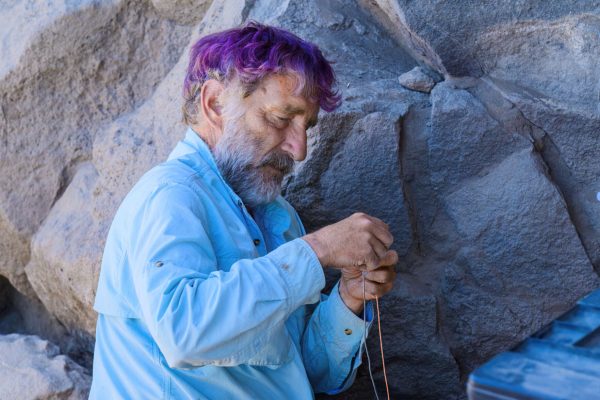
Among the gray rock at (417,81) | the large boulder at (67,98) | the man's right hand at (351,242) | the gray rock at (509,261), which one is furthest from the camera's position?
the large boulder at (67,98)

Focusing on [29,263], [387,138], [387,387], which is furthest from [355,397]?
[29,263]

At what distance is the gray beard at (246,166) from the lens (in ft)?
7.74

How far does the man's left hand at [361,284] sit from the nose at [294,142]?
1.02ft

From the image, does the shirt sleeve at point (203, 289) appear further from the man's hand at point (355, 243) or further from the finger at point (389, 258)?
the finger at point (389, 258)

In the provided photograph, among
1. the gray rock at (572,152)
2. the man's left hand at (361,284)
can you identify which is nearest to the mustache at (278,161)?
the man's left hand at (361,284)

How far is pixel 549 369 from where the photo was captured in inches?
59.7

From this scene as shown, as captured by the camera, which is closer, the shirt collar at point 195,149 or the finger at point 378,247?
the finger at point 378,247

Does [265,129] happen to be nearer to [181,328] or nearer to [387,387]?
[181,328]

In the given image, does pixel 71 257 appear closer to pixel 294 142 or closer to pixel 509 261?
pixel 294 142

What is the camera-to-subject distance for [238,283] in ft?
6.46

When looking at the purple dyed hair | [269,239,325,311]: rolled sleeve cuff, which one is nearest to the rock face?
the purple dyed hair

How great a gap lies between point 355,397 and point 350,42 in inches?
41.7

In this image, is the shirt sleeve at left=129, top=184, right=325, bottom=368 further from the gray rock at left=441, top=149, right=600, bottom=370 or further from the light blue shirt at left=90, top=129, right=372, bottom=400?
the gray rock at left=441, top=149, right=600, bottom=370

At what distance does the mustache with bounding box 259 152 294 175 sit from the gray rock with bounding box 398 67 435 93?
24.5 inches
